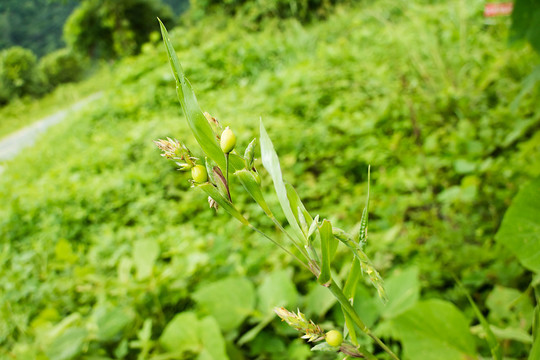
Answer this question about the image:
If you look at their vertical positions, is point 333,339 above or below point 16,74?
above

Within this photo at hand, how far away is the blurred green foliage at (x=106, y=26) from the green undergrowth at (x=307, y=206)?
32.8 feet

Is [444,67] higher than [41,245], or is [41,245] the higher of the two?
[444,67]

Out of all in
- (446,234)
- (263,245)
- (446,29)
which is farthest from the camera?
(446,29)

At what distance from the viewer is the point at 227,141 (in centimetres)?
22

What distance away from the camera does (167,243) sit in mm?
1683

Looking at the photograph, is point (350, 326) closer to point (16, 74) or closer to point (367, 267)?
point (367, 267)

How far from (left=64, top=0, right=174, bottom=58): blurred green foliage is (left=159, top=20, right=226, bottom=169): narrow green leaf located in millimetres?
13268

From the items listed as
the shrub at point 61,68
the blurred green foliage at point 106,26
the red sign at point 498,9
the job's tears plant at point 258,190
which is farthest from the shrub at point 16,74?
the job's tears plant at point 258,190

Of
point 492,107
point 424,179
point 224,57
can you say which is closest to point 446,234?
point 424,179

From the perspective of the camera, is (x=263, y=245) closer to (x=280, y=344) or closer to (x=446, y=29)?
(x=280, y=344)

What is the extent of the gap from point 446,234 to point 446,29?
9.39 feet

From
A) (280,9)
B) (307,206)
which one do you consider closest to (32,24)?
(280,9)

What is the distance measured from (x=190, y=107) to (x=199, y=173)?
0.04 meters

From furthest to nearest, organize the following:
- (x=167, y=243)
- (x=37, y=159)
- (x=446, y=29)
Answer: (x=37, y=159) → (x=446, y=29) → (x=167, y=243)
